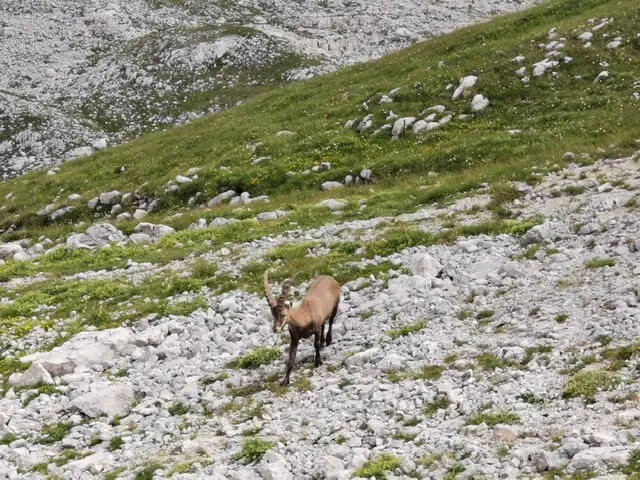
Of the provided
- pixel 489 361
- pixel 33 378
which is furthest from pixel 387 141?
pixel 489 361

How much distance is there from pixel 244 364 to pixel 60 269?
13581mm

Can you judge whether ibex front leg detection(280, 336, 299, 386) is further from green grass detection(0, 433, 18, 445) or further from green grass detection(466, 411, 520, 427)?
green grass detection(0, 433, 18, 445)

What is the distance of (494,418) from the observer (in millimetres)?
10516

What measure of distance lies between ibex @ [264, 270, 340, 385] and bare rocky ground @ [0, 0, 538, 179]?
46369 millimetres

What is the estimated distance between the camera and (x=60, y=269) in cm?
2564

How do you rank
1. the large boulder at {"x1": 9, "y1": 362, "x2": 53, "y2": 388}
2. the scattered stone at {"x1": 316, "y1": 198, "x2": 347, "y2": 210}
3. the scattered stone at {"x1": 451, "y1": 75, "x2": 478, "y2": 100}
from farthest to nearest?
the scattered stone at {"x1": 451, "y1": 75, "x2": 478, "y2": 100} < the scattered stone at {"x1": 316, "y1": 198, "x2": 347, "y2": 210} < the large boulder at {"x1": 9, "y1": 362, "x2": 53, "y2": 388}

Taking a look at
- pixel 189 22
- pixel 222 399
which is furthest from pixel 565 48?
pixel 189 22

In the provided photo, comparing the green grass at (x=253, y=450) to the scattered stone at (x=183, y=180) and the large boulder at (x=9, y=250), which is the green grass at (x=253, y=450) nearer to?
the large boulder at (x=9, y=250)

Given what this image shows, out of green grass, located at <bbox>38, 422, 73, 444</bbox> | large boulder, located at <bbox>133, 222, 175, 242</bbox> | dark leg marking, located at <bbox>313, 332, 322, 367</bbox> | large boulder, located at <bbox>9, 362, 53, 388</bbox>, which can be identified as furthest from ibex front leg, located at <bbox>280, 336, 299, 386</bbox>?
large boulder, located at <bbox>133, 222, 175, 242</bbox>

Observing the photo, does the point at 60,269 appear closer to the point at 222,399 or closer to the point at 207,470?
the point at 222,399

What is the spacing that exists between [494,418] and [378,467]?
2047 mm

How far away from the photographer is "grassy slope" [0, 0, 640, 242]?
2930 centimetres

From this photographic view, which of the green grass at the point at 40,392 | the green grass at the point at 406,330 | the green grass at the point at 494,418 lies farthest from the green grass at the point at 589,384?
the green grass at the point at 40,392

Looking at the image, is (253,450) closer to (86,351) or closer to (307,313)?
(307,313)
